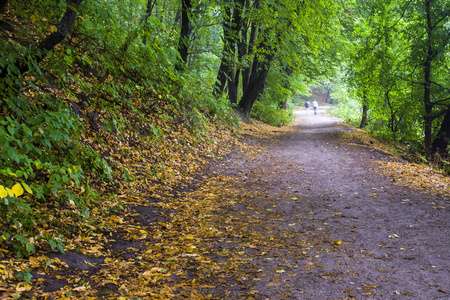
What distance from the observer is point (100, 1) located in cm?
716

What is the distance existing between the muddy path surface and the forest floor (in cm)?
2

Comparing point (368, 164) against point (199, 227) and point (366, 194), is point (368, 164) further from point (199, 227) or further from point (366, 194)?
point (199, 227)

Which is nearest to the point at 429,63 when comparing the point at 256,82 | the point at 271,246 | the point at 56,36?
the point at 256,82

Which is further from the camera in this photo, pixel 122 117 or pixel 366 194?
pixel 122 117

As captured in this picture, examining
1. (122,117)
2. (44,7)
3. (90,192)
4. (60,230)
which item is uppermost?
(44,7)

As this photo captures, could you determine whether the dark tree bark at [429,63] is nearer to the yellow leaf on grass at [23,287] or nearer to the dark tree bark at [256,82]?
the dark tree bark at [256,82]

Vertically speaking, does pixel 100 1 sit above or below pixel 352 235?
above

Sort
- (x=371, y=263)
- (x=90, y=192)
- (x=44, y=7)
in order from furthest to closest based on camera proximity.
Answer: (x=44, y=7) → (x=90, y=192) → (x=371, y=263)

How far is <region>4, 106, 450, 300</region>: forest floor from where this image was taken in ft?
10.5

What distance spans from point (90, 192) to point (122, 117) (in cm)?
300

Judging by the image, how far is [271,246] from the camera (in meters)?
4.36

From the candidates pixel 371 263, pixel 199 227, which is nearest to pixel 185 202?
pixel 199 227

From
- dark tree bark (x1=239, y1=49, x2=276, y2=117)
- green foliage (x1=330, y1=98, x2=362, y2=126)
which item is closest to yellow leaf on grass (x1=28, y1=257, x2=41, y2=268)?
dark tree bark (x1=239, y1=49, x2=276, y2=117)

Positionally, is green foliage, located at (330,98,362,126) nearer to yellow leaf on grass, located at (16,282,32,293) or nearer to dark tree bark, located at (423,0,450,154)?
dark tree bark, located at (423,0,450,154)
